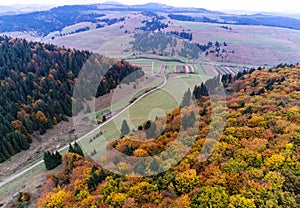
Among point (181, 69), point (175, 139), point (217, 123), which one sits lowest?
point (181, 69)

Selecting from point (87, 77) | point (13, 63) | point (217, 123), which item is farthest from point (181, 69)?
point (217, 123)

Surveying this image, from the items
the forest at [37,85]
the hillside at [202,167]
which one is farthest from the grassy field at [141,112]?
the forest at [37,85]

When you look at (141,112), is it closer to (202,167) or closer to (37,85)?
(37,85)

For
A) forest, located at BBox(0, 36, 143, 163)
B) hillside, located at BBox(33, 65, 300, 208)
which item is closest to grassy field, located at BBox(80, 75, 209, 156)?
hillside, located at BBox(33, 65, 300, 208)

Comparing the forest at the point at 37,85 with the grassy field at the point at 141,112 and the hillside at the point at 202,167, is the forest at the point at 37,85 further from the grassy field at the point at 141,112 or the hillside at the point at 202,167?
the hillside at the point at 202,167

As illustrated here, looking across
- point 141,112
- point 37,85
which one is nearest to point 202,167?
point 141,112

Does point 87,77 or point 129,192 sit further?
point 87,77

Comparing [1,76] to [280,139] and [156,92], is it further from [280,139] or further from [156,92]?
[280,139]
